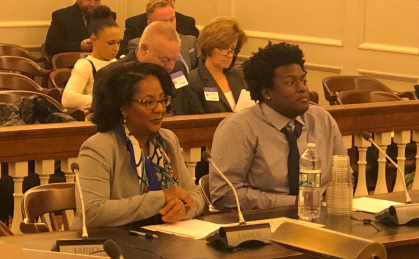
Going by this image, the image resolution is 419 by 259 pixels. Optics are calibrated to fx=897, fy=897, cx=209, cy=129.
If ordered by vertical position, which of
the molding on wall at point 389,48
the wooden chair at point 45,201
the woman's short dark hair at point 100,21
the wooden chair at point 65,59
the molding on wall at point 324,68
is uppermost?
the woman's short dark hair at point 100,21

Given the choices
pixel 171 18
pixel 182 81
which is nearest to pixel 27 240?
pixel 182 81

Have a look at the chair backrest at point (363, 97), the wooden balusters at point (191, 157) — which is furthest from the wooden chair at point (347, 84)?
the wooden balusters at point (191, 157)

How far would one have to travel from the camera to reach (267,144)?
3846 millimetres

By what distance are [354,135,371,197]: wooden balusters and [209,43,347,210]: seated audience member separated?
1.13 metres

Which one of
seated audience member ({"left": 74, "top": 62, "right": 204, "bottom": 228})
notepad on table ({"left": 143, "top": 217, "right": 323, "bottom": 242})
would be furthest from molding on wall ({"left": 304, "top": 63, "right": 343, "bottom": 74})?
notepad on table ({"left": 143, "top": 217, "right": 323, "bottom": 242})

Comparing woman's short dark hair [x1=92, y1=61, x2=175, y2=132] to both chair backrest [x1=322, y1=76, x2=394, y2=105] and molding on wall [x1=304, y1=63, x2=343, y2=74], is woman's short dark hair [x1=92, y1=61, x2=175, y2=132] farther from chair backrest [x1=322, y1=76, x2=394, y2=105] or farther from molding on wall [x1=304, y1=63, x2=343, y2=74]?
molding on wall [x1=304, y1=63, x2=343, y2=74]

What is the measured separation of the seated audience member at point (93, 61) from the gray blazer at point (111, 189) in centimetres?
253

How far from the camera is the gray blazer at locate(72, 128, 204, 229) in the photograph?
3.20m

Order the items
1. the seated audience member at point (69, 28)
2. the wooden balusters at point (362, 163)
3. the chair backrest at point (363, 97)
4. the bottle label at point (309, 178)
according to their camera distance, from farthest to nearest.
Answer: the seated audience member at point (69, 28), the chair backrest at point (363, 97), the wooden balusters at point (362, 163), the bottle label at point (309, 178)

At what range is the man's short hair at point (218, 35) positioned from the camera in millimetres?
5586

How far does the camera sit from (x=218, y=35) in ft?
18.4

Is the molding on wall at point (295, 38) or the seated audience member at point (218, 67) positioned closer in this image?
the seated audience member at point (218, 67)

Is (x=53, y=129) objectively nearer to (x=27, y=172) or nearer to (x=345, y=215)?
(x=27, y=172)

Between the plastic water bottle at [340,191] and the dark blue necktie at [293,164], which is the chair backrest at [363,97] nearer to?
the dark blue necktie at [293,164]
